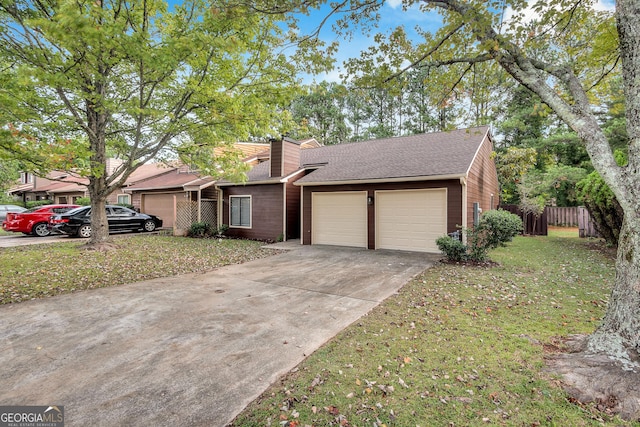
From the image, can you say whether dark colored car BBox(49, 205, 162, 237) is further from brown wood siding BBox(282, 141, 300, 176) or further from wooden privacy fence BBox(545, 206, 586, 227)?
wooden privacy fence BBox(545, 206, 586, 227)

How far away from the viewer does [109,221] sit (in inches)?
550

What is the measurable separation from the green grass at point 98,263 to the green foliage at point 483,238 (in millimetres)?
5484

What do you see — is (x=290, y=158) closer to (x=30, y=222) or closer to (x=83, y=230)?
(x=83, y=230)

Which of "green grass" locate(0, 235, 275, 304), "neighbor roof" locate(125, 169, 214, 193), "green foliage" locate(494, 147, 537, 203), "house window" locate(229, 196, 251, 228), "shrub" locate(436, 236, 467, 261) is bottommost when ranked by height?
"green grass" locate(0, 235, 275, 304)

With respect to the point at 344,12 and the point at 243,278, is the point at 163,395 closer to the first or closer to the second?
the point at 243,278

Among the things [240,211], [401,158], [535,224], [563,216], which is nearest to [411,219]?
[401,158]

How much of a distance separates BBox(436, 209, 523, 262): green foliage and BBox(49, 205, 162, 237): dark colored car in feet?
45.4

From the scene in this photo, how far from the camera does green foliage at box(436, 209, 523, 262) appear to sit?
300 inches

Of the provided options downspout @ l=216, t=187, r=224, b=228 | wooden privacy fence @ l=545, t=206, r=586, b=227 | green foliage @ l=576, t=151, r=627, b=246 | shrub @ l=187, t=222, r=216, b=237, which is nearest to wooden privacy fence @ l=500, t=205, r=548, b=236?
wooden privacy fence @ l=545, t=206, r=586, b=227

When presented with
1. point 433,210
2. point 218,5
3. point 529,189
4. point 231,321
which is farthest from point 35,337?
point 529,189

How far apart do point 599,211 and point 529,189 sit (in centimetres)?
751

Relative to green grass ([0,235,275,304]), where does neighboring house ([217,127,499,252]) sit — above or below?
above

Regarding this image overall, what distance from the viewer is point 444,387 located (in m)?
2.71

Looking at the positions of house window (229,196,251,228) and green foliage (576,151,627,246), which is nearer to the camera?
green foliage (576,151,627,246)
